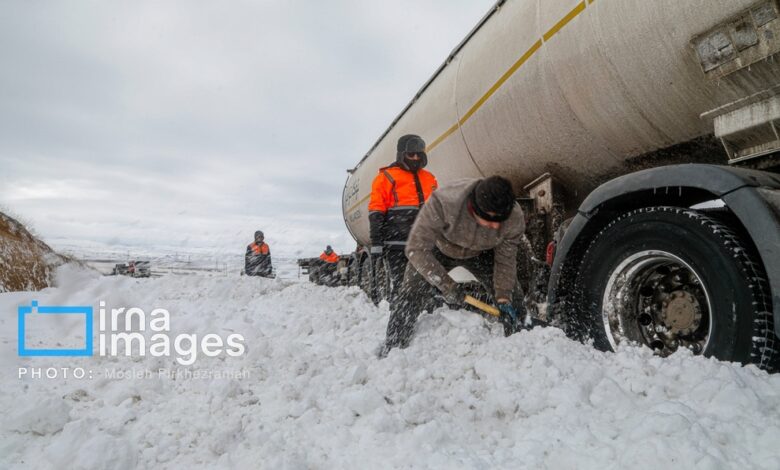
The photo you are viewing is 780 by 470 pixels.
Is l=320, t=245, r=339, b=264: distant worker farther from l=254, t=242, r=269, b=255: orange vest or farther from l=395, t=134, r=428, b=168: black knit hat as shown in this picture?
l=395, t=134, r=428, b=168: black knit hat

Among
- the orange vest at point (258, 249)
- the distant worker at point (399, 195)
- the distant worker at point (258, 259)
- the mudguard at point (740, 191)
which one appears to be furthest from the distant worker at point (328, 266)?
the mudguard at point (740, 191)

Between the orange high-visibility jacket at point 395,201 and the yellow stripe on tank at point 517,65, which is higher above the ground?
the yellow stripe on tank at point 517,65

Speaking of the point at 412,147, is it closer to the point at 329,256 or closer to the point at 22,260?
the point at 22,260

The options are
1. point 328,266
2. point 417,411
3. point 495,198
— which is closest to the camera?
point 417,411

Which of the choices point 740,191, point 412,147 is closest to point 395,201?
point 412,147

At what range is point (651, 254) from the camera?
2.20m

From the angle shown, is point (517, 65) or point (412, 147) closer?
point (517, 65)

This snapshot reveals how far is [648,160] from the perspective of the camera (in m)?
2.86

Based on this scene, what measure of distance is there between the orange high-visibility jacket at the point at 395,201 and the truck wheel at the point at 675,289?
215 cm

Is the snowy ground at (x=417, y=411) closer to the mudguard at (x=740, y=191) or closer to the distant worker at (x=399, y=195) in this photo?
the mudguard at (x=740, y=191)

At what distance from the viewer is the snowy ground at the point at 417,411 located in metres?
1.67

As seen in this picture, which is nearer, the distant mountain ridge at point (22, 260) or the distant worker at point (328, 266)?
the distant mountain ridge at point (22, 260)

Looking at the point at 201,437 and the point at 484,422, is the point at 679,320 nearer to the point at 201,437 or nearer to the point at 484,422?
the point at 484,422

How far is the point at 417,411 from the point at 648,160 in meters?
2.20
